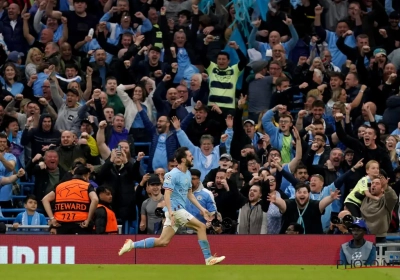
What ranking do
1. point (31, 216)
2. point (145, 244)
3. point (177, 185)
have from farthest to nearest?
1. point (31, 216)
2. point (177, 185)
3. point (145, 244)

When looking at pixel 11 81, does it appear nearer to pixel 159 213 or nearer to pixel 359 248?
pixel 159 213

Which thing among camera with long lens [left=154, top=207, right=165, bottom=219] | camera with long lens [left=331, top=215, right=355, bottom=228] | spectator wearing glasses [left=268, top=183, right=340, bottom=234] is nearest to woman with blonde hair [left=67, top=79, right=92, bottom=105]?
camera with long lens [left=154, top=207, right=165, bottom=219]

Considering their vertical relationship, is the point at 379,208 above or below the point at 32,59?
below

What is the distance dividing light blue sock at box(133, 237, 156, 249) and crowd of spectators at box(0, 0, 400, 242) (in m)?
2.10

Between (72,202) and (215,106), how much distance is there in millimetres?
4709

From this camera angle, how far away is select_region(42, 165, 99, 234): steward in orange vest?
21078 mm

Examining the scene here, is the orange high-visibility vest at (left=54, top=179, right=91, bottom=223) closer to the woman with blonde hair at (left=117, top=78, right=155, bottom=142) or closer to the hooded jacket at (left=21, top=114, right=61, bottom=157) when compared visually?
the hooded jacket at (left=21, top=114, right=61, bottom=157)

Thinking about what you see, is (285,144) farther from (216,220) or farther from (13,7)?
(13,7)

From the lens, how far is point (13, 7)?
28156 millimetres
